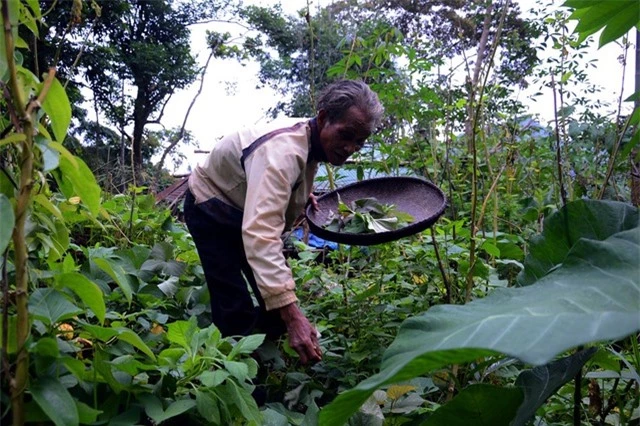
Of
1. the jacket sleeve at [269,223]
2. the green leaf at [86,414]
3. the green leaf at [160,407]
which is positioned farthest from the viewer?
the jacket sleeve at [269,223]

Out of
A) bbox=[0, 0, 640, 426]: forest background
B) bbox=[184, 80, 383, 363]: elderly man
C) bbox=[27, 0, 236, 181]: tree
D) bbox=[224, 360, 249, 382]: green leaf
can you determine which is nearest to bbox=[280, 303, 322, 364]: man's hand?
bbox=[184, 80, 383, 363]: elderly man

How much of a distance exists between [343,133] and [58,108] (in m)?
1.39

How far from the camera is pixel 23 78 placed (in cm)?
100

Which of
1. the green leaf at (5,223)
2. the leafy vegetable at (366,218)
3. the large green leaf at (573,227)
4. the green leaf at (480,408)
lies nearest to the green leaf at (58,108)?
the green leaf at (5,223)

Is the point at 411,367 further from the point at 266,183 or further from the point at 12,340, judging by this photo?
the point at 266,183

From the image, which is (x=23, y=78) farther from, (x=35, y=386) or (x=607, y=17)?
(x=607, y=17)

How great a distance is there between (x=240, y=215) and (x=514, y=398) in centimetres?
151

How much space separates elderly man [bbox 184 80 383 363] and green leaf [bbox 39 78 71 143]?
0.99 meters

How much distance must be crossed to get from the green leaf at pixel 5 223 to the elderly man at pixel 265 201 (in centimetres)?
114

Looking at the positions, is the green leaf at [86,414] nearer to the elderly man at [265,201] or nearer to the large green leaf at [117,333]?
the large green leaf at [117,333]

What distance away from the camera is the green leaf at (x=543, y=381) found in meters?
1.11

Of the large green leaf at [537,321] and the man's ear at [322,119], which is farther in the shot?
the man's ear at [322,119]

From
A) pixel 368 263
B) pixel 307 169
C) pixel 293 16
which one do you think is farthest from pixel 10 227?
pixel 293 16

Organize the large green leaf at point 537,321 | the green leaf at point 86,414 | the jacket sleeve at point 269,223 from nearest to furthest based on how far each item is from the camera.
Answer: the large green leaf at point 537,321
the green leaf at point 86,414
the jacket sleeve at point 269,223
